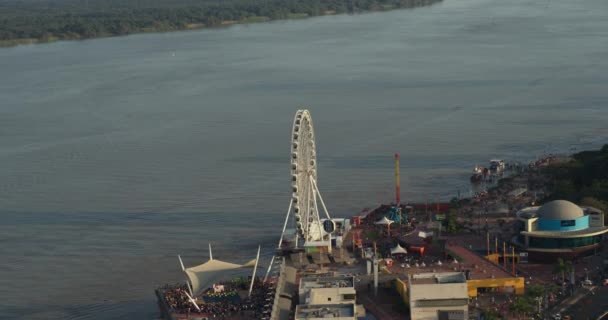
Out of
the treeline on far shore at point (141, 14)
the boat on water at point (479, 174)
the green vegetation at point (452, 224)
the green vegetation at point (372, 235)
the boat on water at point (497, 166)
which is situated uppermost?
the treeline on far shore at point (141, 14)

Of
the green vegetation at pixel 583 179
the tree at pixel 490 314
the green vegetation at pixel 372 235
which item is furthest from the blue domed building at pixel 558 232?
the tree at pixel 490 314

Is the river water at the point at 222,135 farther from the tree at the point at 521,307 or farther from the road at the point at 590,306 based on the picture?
the road at the point at 590,306

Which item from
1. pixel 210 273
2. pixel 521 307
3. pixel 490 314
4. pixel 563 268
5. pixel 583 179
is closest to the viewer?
pixel 490 314

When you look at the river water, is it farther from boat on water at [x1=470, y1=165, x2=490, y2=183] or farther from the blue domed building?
the blue domed building

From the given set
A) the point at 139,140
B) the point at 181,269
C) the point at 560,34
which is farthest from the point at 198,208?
the point at 560,34

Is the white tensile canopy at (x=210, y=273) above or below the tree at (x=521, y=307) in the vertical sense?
above

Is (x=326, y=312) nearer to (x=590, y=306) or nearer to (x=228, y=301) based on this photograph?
(x=228, y=301)

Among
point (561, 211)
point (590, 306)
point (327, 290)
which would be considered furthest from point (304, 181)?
point (590, 306)

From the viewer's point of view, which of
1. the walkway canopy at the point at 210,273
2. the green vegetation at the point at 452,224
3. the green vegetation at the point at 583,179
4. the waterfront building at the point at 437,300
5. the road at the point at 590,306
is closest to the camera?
the waterfront building at the point at 437,300
